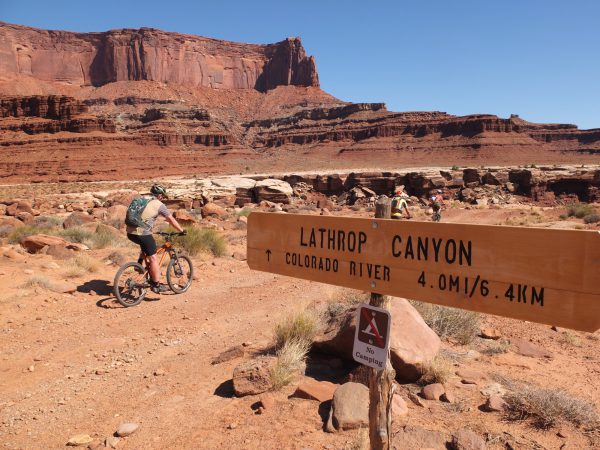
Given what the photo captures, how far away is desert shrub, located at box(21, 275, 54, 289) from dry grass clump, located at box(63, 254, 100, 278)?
2.28 feet

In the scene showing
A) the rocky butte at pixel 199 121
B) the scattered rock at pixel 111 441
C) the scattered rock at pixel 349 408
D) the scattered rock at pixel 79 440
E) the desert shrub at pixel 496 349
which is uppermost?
the rocky butte at pixel 199 121

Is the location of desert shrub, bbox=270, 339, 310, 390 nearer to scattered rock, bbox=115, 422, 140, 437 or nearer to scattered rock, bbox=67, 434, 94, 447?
scattered rock, bbox=115, 422, 140, 437

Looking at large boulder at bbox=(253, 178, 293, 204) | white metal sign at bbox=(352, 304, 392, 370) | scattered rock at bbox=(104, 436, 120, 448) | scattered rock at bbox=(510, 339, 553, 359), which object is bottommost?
scattered rock at bbox=(104, 436, 120, 448)

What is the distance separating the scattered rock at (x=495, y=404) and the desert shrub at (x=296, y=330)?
1.86 m

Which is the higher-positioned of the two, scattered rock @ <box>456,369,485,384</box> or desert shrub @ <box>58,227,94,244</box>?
desert shrub @ <box>58,227,94,244</box>

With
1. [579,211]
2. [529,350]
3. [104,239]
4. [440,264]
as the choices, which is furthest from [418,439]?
[579,211]

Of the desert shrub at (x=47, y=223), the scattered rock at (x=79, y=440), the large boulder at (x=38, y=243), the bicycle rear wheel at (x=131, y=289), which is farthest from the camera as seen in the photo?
the desert shrub at (x=47, y=223)

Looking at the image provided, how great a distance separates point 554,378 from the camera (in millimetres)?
4770

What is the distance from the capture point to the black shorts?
7.30 metres

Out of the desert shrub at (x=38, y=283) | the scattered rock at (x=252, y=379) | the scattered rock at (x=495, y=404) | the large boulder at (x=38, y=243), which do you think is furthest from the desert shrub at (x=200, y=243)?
the scattered rock at (x=495, y=404)

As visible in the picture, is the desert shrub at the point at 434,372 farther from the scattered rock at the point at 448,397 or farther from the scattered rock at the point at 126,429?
the scattered rock at the point at 126,429

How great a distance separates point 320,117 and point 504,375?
97.9 meters

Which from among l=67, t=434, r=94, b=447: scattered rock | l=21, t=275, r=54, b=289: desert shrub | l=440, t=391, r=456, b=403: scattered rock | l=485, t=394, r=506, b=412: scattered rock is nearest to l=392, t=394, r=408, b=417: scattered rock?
l=440, t=391, r=456, b=403: scattered rock

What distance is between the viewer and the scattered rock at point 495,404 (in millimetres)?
3916
